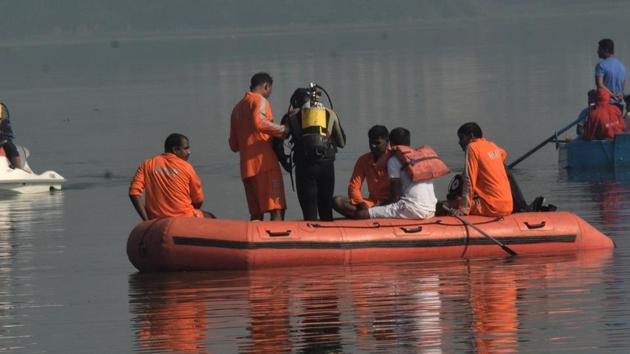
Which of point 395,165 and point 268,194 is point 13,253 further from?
point 395,165

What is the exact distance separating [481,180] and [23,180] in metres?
9.42

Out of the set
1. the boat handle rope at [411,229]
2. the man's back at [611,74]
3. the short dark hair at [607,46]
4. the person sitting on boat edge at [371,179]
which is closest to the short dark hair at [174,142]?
the person sitting on boat edge at [371,179]

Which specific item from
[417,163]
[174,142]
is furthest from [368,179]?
[174,142]

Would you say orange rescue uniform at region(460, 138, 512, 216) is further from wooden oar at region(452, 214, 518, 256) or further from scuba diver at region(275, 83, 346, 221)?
scuba diver at region(275, 83, 346, 221)

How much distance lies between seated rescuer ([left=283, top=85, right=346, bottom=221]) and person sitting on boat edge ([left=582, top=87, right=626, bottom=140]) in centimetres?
723

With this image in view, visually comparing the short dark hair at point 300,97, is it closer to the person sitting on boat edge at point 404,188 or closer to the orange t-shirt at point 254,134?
the orange t-shirt at point 254,134

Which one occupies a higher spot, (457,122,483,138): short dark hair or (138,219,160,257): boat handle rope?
(457,122,483,138): short dark hair

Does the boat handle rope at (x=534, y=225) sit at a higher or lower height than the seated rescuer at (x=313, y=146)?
lower

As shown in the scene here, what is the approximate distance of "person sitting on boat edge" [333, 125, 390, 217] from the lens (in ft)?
48.4

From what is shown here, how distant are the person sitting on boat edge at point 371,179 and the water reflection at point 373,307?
0.81 metres

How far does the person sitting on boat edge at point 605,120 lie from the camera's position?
2141cm

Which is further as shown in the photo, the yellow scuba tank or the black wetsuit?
the black wetsuit

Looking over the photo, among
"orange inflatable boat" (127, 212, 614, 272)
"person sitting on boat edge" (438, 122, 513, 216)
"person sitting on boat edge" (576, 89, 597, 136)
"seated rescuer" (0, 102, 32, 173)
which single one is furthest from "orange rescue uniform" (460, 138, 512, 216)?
"seated rescuer" (0, 102, 32, 173)

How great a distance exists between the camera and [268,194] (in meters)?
14.9
